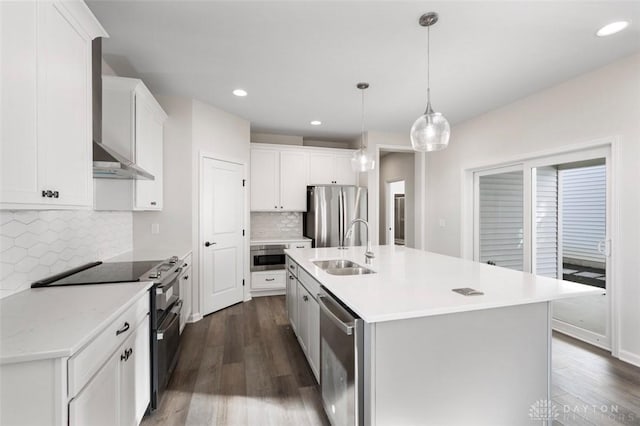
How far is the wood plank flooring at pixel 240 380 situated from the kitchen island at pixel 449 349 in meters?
0.42

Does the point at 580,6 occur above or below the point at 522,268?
above

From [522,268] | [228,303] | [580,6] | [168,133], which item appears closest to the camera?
[580,6]

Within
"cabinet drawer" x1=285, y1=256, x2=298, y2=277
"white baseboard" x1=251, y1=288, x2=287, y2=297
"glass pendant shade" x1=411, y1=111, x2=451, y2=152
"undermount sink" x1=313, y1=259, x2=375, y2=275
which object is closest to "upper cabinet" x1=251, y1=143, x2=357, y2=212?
"white baseboard" x1=251, y1=288, x2=287, y2=297

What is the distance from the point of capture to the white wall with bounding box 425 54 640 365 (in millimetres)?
2389

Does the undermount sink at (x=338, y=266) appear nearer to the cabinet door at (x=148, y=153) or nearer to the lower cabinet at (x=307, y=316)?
the lower cabinet at (x=307, y=316)

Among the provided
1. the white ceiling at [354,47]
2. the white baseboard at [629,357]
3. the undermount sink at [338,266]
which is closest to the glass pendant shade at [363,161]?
the white ceiling at [354,47]

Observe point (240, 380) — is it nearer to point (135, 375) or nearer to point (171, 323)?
point (171, 323)

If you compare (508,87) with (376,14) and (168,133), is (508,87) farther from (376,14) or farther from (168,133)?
(168,133)

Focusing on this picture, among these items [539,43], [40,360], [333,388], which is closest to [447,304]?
[333,388]

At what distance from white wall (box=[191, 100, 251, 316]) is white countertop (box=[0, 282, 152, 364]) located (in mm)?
1807

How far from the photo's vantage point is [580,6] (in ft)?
5.92

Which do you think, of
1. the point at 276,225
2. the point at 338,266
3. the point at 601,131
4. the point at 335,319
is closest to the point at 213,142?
the point at 276,225

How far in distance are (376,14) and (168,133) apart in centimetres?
264

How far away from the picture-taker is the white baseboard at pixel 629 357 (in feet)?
7.66
